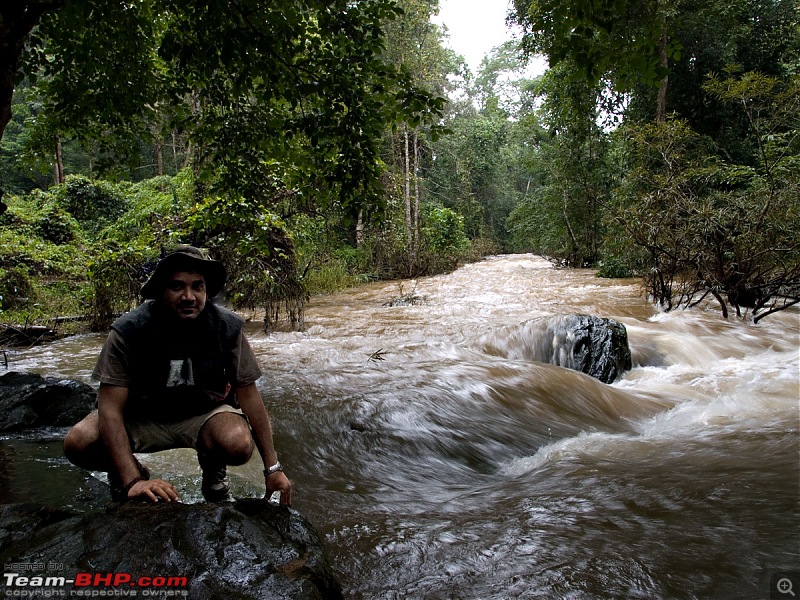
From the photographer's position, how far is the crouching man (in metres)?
2.05

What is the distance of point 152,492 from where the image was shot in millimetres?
1819

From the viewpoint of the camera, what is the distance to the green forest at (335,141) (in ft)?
11.1

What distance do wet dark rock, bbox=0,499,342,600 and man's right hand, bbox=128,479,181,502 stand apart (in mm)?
42

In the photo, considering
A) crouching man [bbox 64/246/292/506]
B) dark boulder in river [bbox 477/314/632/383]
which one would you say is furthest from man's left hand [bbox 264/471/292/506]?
dark boulder in river [bbox 477/314/632/383]

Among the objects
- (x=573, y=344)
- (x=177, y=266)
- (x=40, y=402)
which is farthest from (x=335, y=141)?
(x=573, y=344)

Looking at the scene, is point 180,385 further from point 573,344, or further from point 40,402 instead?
point 573,344

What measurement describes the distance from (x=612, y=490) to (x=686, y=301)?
7503 mm

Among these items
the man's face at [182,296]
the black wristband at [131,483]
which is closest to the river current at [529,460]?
the black wristband at [131,483]

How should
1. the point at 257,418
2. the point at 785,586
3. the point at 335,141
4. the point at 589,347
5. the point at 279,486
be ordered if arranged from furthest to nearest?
the point at 589,347, the point at 335,141, the point at 257,418, the point at 279,486, the point at 785,586

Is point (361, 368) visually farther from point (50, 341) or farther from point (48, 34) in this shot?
point (50, 341)

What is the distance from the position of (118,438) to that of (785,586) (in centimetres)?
277

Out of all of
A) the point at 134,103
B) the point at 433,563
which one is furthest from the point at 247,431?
the point at 134,103

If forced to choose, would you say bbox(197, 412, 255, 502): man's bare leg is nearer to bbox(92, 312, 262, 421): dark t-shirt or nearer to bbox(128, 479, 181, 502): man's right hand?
bbox(92, 312, 262, 421): dark t-shirt

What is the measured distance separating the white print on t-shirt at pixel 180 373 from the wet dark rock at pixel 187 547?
21.4 inches
